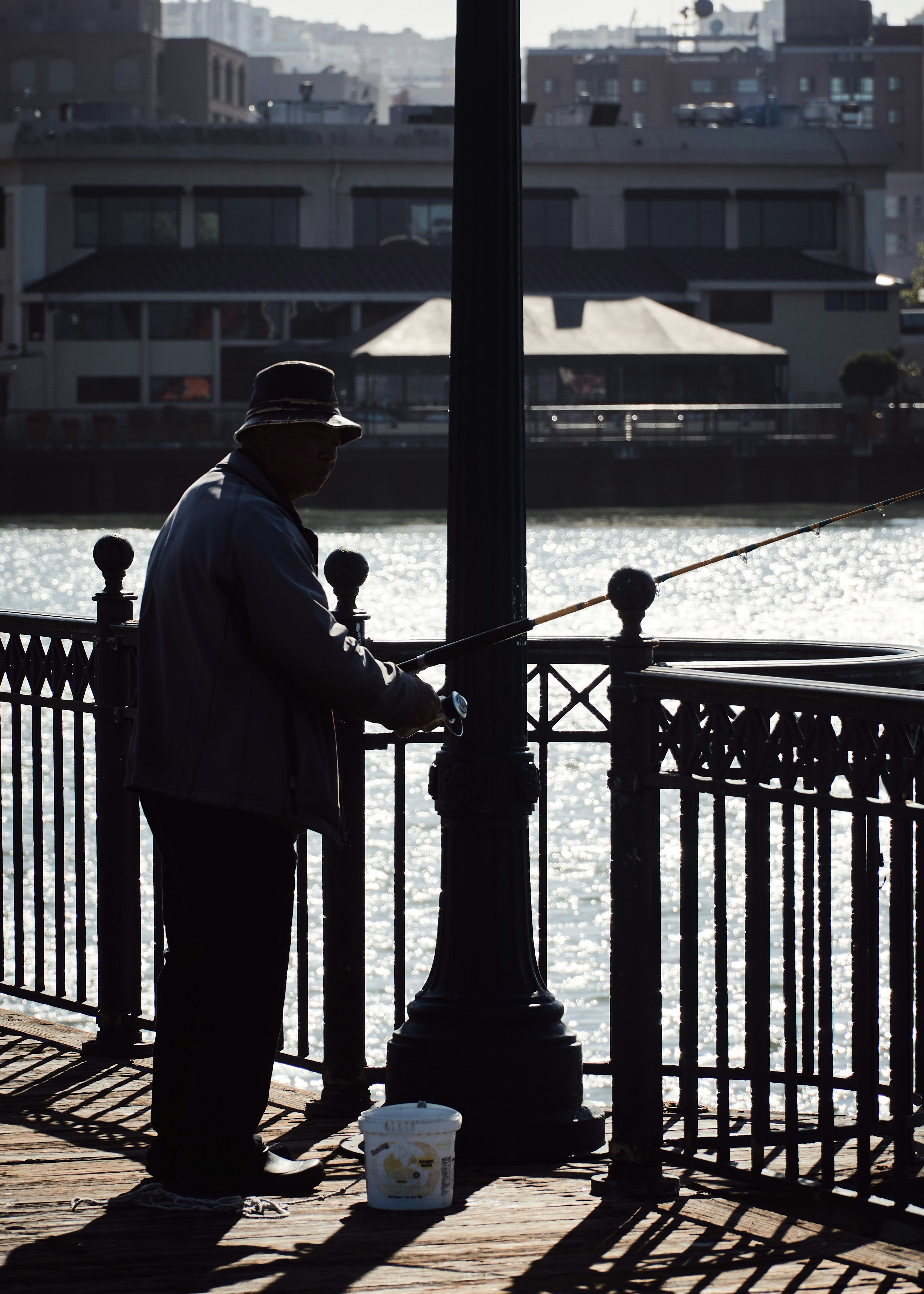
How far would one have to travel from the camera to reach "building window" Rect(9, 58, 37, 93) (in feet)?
411

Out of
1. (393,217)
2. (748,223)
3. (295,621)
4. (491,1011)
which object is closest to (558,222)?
(393,217)

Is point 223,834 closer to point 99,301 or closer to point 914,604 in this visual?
point 914,604

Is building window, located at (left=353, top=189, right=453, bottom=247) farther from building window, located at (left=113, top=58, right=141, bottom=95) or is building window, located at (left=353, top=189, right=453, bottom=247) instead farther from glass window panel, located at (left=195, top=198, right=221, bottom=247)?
building window, located at (left=113, top=58, right=141, bottom=95)

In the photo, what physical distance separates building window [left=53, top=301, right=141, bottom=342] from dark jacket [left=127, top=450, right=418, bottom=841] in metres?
63.4

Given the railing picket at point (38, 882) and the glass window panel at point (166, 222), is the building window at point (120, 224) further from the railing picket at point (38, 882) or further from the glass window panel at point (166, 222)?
the railing picket at point (38, 882)

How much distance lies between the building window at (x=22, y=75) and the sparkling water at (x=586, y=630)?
77.1 m

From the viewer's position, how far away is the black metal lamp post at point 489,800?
450cm

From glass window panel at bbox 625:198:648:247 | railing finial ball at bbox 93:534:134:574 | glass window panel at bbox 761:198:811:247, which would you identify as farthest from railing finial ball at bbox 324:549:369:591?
glass window panel at bbox 761:198:811:247

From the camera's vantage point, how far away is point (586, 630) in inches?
1377

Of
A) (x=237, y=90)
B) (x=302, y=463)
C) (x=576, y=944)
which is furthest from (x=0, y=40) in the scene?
(x=302, y=463)

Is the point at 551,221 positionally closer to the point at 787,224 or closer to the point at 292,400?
the point at 787,224

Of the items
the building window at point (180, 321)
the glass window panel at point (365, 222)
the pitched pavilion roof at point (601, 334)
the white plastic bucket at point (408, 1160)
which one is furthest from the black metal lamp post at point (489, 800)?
the glass window panel at point (365, 222)

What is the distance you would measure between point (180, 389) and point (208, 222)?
6860 mm

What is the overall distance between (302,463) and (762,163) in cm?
7031
